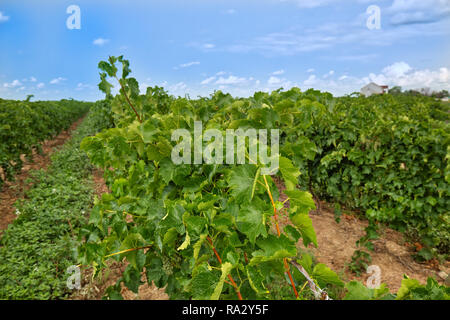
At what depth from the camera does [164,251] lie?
1.59m

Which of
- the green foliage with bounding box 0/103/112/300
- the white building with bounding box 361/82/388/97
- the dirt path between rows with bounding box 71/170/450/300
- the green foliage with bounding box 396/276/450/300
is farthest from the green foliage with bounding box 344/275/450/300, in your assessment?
the white building with bounding box 361/82/388/97

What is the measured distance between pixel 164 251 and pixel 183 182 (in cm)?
49

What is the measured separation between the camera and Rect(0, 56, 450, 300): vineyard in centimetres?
98

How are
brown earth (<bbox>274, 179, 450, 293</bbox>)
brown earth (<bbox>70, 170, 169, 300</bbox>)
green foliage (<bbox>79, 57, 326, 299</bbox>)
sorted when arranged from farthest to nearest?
brown earth (<bbox>274, 179, 450, 293</bbox>)
brown earth (<bbox>70, 170, 169, 300</bbox>)
green foliage (<bbox>79, 57, 326, 299</bbox>)

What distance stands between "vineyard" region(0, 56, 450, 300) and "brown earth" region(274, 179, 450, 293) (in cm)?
16

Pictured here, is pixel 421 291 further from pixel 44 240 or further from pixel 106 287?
pixel 44 240

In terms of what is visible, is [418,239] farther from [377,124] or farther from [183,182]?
[183,182]

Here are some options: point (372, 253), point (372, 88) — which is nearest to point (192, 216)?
point (372, 253)

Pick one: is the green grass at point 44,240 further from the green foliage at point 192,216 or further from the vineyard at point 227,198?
the green foliage at point 192,216

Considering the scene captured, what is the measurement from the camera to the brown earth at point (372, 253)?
13.1 ft

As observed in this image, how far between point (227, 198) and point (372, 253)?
4.26 meters

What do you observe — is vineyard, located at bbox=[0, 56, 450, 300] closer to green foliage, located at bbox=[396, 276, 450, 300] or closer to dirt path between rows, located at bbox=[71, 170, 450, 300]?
green foliage, located at bbox=[396, 276, 450, 300]

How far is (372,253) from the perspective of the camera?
4.48 metres
